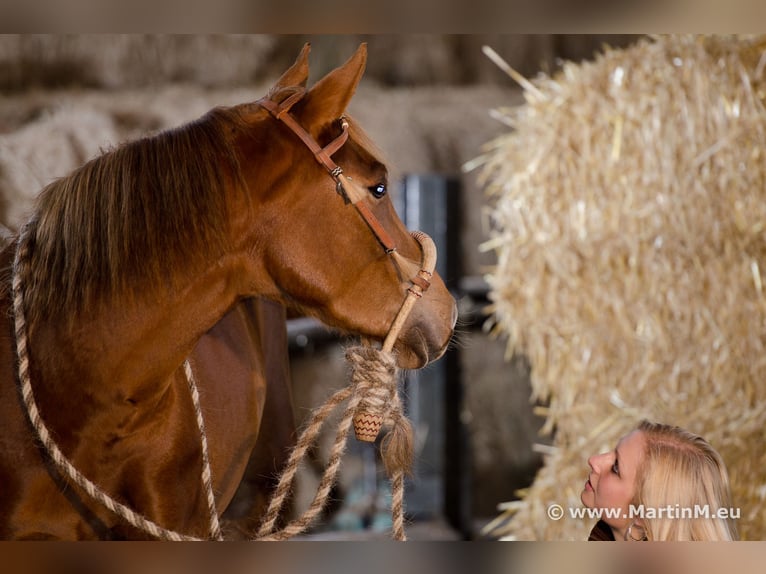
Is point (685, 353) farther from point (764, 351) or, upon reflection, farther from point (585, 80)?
point (585, 80)

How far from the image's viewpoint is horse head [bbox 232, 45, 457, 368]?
3.95 feet

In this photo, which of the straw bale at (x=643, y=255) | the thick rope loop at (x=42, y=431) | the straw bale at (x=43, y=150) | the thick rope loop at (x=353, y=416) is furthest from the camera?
the straw bale at (x=43, y=150)

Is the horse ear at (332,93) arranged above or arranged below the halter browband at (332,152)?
above

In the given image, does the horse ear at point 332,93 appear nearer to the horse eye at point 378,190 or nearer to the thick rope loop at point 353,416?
the horse eye at point 378,190

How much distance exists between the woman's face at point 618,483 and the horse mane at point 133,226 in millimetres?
725

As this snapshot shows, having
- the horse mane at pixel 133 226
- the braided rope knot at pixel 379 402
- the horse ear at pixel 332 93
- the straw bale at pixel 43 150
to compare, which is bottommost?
the braided rope knot at pixel 379 402

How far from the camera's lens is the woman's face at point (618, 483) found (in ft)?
4.02

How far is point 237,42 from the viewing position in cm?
304

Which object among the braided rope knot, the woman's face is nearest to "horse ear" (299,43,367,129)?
the braided rope knot

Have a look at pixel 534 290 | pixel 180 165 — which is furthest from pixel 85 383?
pixel 534 290

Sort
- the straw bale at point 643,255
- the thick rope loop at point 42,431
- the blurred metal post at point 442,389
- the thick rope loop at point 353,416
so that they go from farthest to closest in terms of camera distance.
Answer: the blurred metal post at point 442,389 < the straw bale at point 643,255 < the thick rope loop at point 353,416 < the thick rope loop at point 42,431

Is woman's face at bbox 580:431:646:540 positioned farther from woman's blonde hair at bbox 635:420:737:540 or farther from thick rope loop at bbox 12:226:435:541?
thick rope loop at bbox 12:226:435:541

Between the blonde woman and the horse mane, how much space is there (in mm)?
733

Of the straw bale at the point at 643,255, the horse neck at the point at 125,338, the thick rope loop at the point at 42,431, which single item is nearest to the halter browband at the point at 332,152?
the horse neck at the point at 125,338
